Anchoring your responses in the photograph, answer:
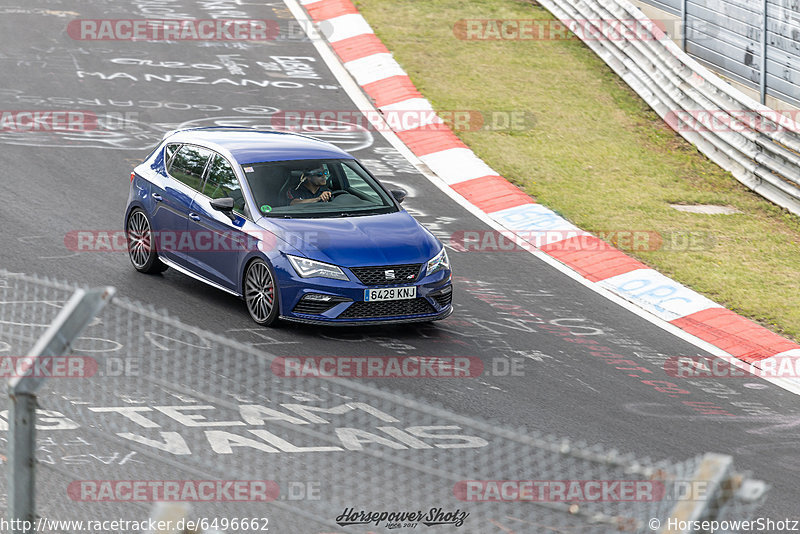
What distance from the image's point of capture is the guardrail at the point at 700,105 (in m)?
15.6

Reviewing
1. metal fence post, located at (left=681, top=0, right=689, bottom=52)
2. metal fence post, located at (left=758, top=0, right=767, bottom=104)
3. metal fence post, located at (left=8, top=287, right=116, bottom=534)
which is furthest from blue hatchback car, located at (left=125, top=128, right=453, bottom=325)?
metal fence post, located at (left=681, top=0, right=689, bottom=52)

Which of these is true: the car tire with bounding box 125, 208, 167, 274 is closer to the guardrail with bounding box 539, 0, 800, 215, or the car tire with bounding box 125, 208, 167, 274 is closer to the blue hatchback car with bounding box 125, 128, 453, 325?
the blue hatchback car with bounding box 125, 128, 453, 325

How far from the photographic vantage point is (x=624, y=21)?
2014 centimetres

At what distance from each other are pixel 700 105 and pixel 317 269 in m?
9.84

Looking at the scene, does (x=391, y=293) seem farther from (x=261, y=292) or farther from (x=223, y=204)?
(x=223, y=204)

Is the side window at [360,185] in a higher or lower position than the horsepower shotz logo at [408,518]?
higher

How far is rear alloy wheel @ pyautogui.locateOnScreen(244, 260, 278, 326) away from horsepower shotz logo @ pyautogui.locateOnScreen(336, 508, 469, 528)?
13.0ft

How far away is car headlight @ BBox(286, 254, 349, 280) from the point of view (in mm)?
9781

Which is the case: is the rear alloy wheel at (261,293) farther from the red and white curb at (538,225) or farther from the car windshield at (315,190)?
the red and white curb at (538,225)

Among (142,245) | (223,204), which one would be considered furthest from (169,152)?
(223,204)

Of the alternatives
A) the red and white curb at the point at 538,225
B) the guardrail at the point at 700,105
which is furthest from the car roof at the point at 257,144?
the guardrail at the point at 700,105

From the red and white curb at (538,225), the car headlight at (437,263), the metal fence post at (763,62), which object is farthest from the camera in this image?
the metal fence post at (763,62)

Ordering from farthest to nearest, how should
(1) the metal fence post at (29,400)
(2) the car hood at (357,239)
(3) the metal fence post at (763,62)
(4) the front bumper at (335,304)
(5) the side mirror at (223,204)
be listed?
1. (3) the metal fence post at (763,62)
2. (5) the side mirror at (223,204)
3. (2) the car hood at (357,239)
4. (4) the front bumper at (335,304)
5. (1) the metal fence post at (29,400)

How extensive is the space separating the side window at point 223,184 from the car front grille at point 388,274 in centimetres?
153
